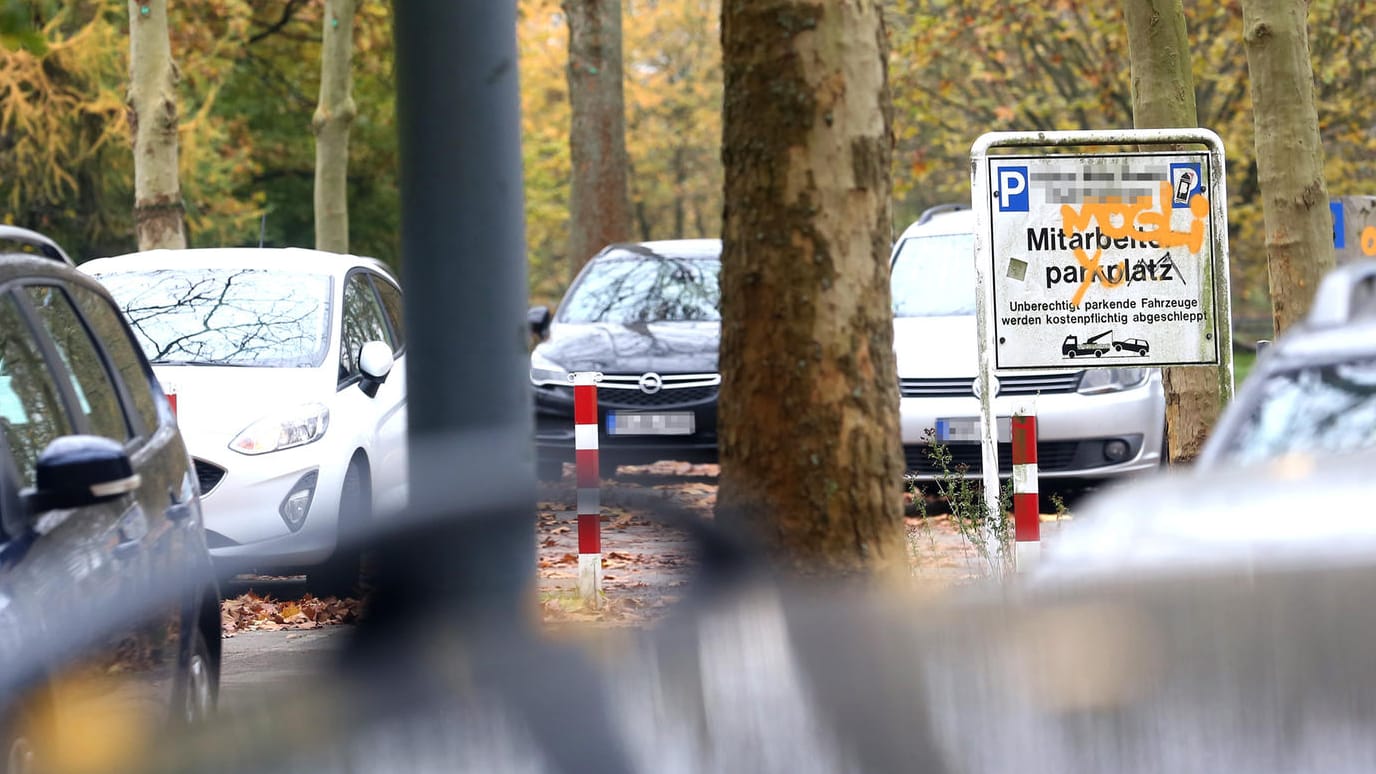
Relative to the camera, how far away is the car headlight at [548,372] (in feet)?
41.2

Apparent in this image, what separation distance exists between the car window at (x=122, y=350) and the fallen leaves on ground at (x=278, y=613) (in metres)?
3.32

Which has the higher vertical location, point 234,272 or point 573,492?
point 234,272

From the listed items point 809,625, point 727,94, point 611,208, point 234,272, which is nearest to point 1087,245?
point 727,94

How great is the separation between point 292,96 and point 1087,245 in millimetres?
34247

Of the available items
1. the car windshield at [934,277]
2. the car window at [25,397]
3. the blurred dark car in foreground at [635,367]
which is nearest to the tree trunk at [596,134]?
the blurred dark car in foreground at [635,367]

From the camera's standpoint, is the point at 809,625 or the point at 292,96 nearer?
the point at 809,625

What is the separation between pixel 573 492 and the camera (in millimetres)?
3865

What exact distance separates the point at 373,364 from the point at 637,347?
3.48 meters

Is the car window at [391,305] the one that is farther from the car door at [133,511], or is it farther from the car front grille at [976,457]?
the car door at [133,511]

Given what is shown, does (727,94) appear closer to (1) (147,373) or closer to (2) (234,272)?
(1) (147,373)

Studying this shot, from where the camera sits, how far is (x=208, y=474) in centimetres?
845

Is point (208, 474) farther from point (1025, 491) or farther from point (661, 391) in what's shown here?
point (661, 391)

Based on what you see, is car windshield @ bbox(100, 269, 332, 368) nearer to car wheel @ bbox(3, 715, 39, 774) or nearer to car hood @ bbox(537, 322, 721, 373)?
car hood @ bbox(537, 322, 721, 373)

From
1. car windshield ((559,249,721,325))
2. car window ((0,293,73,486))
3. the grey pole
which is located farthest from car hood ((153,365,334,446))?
the grey pole
